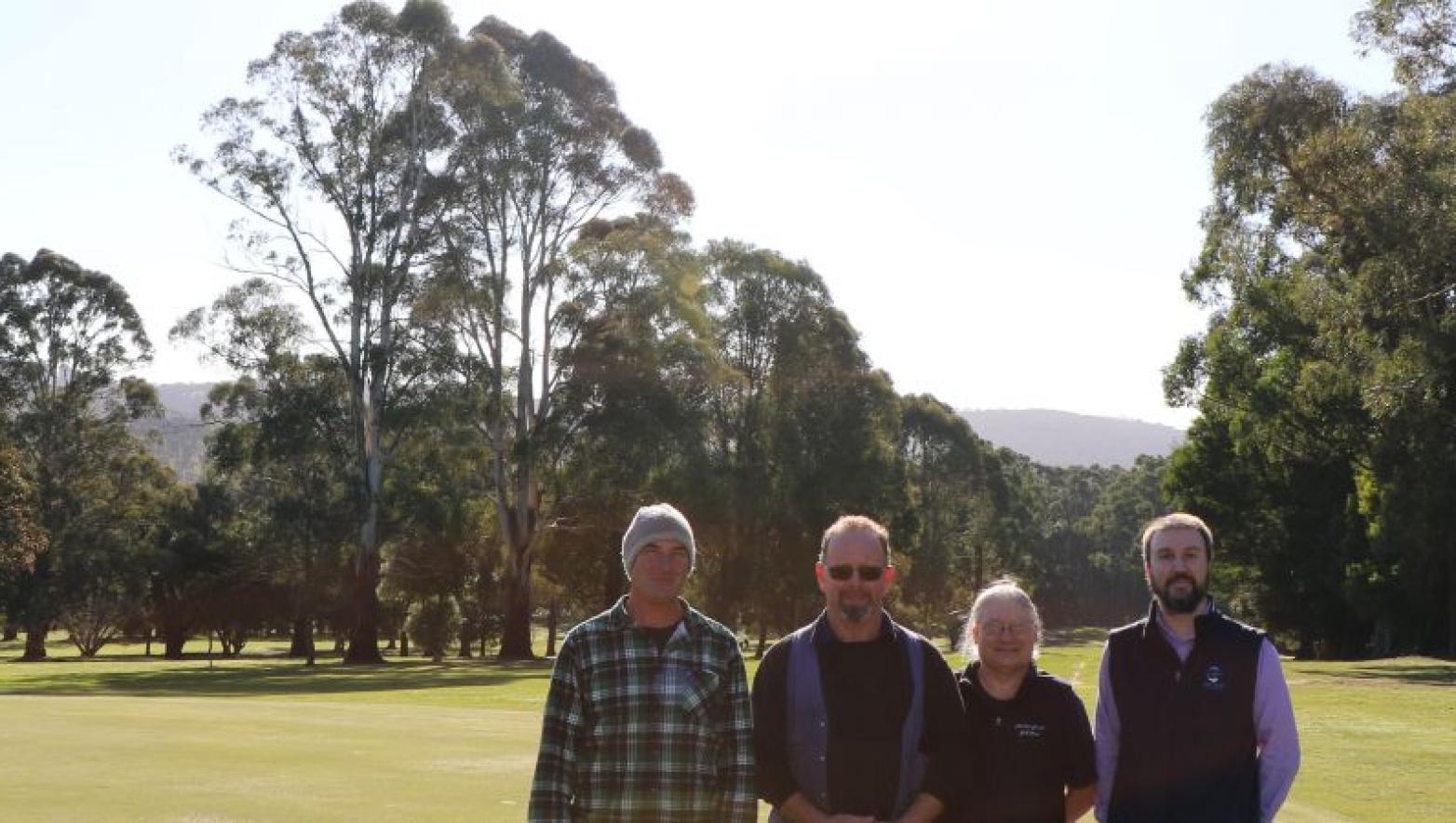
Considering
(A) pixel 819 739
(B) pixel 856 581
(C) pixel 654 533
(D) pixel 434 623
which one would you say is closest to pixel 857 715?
(A) pixel 819 739

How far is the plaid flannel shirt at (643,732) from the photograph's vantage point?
536cm

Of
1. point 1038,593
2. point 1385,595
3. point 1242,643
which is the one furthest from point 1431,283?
point 1038,593

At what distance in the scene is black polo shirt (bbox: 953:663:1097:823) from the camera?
18.1 feet

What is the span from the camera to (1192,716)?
5.57 meters

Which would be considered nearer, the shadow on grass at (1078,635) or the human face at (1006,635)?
the human face at (1006,635)

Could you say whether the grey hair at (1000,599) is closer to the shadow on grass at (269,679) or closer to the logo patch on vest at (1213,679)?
the logo patch on vest at (1213,679)

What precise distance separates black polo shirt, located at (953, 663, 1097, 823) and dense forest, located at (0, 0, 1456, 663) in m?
30.2

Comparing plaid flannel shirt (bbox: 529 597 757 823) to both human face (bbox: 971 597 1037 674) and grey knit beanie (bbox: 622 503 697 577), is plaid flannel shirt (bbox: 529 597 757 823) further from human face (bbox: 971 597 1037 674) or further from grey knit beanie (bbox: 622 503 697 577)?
human face (bbox: 971 597 1037 674)

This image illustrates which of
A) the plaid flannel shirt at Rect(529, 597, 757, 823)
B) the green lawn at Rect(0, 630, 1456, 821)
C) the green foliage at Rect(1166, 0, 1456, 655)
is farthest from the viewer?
the green foliage at Rect(1166, 0, 1456, 655)

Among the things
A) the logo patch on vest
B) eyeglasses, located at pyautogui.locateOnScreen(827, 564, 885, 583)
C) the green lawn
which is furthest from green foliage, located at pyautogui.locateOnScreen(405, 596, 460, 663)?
the logo patch on vest

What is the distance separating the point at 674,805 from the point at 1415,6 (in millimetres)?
34004

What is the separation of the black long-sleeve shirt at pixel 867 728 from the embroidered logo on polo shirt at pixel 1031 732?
0.26 m

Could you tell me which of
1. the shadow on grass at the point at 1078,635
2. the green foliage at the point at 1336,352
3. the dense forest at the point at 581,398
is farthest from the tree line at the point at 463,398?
the shadow on grass at the point at 1078,635

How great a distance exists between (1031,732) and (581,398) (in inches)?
1814
